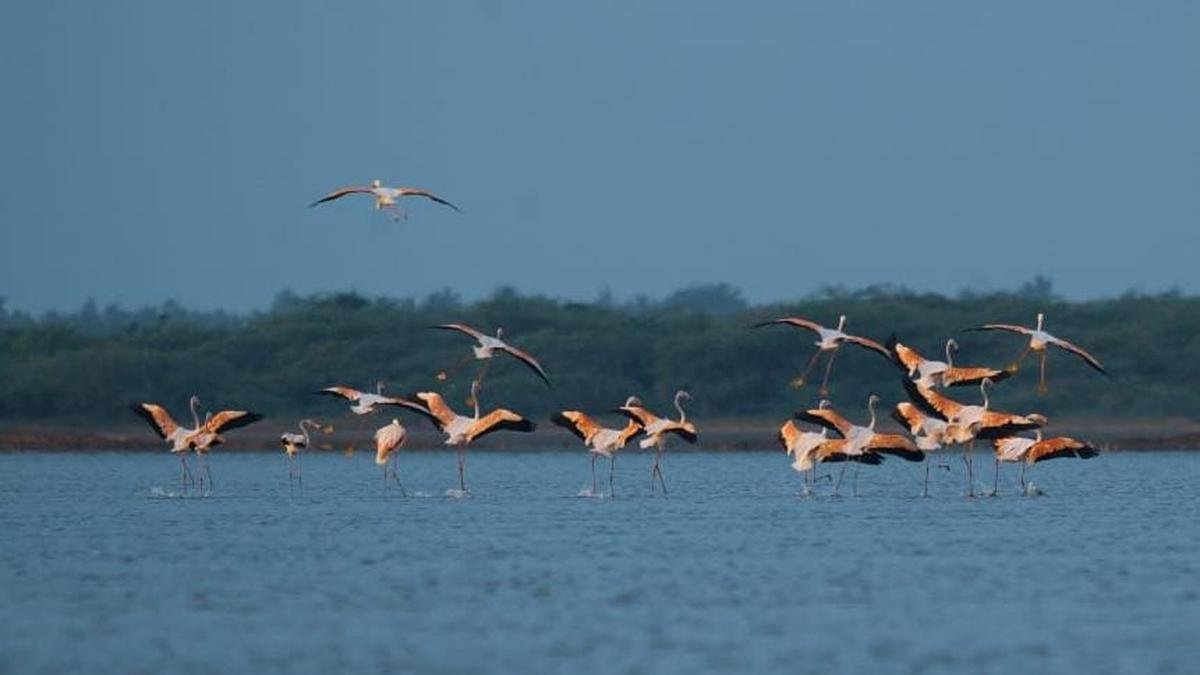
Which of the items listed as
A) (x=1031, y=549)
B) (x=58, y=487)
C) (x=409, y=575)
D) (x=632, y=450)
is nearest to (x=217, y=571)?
(x=409, y=575)

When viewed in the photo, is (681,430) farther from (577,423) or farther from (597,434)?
(577,423)

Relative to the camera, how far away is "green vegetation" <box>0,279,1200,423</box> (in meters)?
59.9

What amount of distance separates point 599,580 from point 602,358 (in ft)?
140

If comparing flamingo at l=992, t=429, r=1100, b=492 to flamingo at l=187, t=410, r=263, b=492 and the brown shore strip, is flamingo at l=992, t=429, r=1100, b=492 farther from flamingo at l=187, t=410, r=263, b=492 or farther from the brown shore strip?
the brown shore strip

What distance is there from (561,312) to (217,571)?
47.6m

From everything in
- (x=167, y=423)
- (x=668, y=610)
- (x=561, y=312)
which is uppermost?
(x=561, y=312)

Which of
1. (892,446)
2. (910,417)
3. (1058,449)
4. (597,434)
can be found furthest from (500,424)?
(1058,449)

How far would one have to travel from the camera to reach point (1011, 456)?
31.2 meters

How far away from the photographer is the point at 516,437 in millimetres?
53188

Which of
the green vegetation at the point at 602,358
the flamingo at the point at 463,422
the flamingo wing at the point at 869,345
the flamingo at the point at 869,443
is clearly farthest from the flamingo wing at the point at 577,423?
the green vegetation at the point at 602,358

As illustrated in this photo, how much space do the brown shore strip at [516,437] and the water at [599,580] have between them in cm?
1611

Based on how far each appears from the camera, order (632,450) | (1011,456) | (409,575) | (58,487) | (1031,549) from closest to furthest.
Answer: (409,575)
(1031,549)
(1011,456)
(58,487)
(632,450)

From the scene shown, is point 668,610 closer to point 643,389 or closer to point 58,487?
point 58,487

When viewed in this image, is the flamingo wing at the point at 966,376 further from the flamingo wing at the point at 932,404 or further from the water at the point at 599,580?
the water at the point at 599,580
